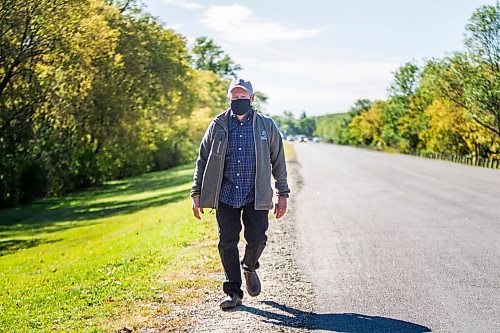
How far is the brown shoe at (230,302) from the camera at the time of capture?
716cm

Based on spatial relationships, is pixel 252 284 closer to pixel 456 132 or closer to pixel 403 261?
pixel 403 261

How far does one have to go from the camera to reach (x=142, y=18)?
44812 millimetres

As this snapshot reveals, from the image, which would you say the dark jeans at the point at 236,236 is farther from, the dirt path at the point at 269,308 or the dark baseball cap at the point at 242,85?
the dark baseball cap at the point at 242,85

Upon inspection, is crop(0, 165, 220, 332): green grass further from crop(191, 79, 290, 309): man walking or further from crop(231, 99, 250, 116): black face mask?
crop(231, 99, 250, 116): black face mask

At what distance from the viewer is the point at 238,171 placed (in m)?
7.10

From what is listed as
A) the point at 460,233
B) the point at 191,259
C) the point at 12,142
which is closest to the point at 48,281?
the point at 191,259

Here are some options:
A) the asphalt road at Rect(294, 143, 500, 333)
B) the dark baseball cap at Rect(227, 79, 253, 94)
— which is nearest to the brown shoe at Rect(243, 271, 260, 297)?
the asphalt road at Rect(294, 143, 500, 333)

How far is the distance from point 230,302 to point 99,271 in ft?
20.4

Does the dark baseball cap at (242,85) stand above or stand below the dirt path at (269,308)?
above

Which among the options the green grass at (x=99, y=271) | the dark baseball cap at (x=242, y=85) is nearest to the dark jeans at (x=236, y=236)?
the green grass at (x=99, y=271)

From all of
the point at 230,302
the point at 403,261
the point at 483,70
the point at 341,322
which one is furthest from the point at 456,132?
the point at 341,322

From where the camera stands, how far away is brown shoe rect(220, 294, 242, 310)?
7156 millimetres

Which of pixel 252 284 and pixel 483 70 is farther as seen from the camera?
pixel 483 70

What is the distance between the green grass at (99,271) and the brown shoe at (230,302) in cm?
64
